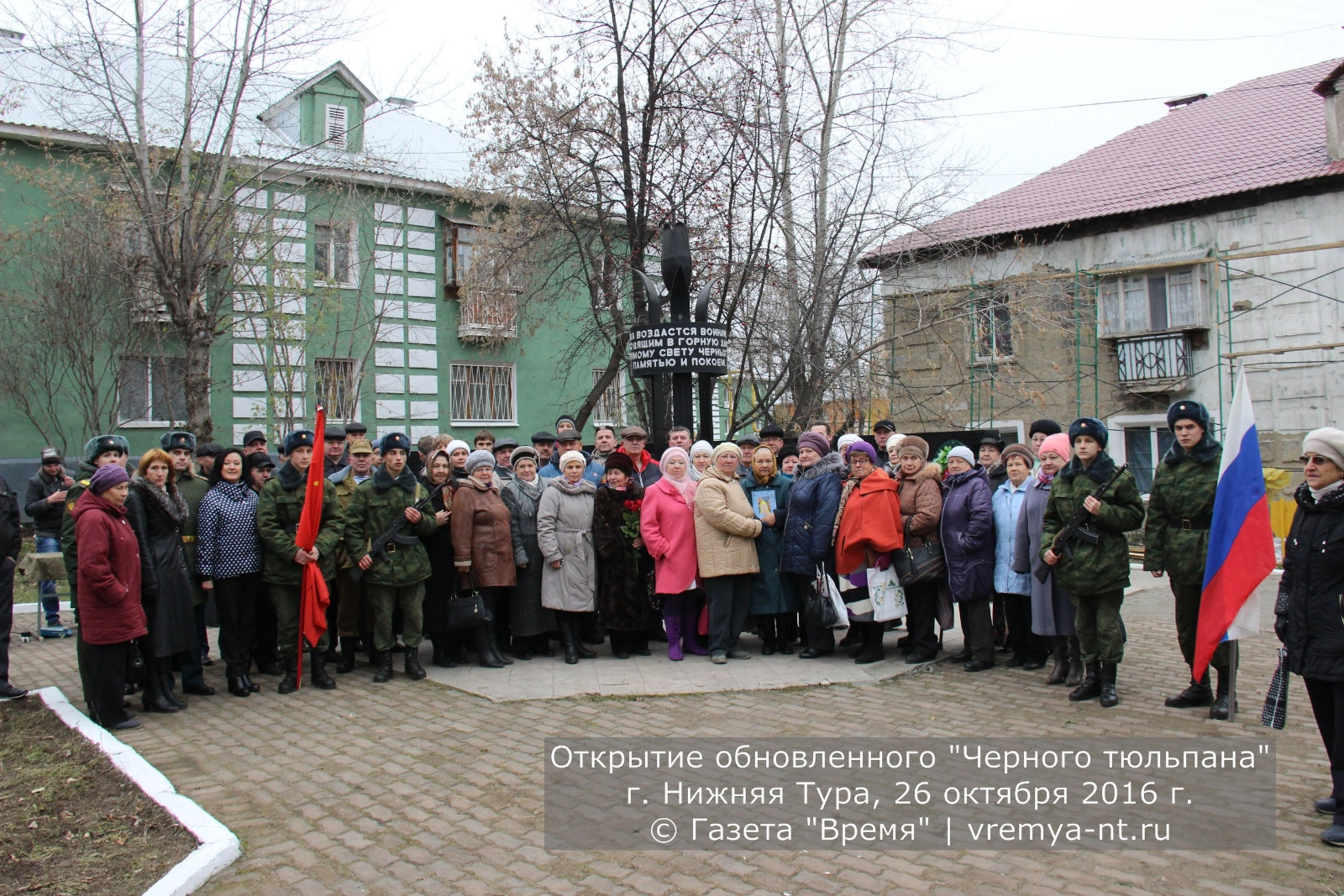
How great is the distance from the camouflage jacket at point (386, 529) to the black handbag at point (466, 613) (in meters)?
0.36

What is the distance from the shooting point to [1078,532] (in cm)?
668

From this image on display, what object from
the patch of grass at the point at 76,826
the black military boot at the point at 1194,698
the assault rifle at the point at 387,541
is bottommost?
the patch of grass at the point at 76,826

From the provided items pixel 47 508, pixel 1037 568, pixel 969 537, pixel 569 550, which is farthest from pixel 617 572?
pixel 47 508

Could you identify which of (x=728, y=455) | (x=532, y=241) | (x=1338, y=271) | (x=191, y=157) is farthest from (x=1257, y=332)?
(x=191, y=157)

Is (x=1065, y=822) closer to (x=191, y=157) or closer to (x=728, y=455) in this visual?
(x=728, y=455)

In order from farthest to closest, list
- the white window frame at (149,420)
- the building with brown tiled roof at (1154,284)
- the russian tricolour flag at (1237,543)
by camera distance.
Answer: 1. the white window frame at (149,420)
2. the building with brown tiled roof at (1154,284)
3. the russian tricolour flag at (1237,543)

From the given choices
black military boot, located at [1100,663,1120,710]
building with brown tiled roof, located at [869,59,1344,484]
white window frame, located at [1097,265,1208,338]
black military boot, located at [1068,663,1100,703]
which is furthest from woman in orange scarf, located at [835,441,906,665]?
white window frame, located at [1097,265,1208,338]

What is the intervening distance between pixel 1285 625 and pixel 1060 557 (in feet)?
6.73

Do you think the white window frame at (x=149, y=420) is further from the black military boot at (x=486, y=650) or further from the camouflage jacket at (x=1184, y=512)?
the camouflage jacket at (x=1184, y=512)

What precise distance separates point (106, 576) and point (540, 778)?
3.27 meters

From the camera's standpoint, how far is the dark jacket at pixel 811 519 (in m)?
8.04

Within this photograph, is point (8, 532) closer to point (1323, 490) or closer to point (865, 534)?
point (865, 534)

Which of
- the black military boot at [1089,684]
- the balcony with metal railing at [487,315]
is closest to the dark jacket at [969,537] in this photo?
the black military boot at [1089,684]

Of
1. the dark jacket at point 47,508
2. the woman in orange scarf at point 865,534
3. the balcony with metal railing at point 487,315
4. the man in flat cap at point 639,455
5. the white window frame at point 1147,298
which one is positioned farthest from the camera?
the white window frame at point 1147,298
